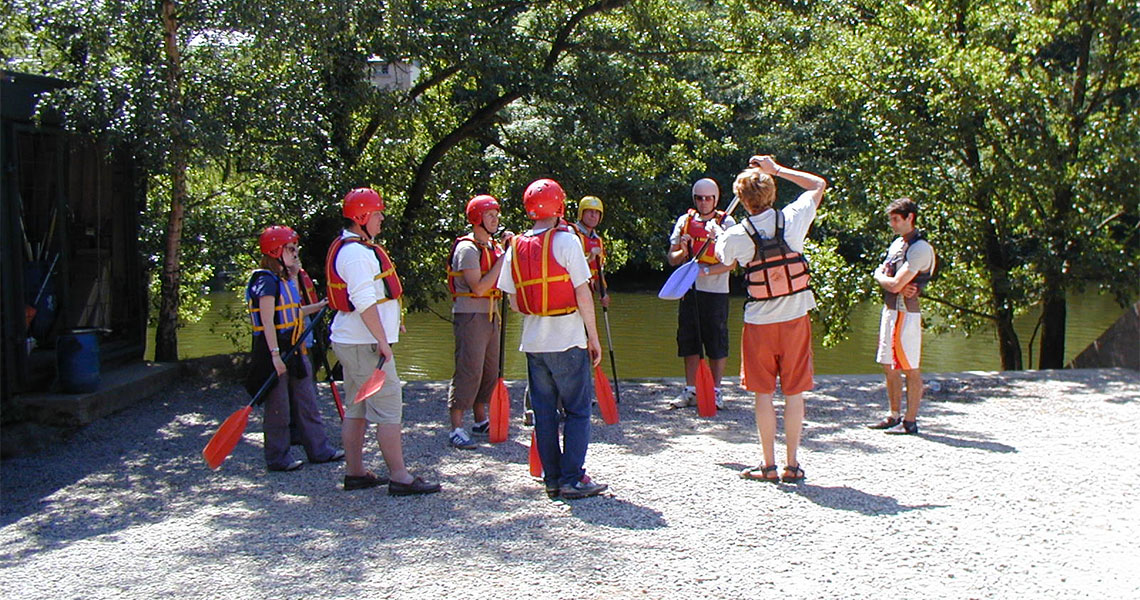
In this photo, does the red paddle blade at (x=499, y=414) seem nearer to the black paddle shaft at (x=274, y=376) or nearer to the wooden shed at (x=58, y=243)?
the black paddle shaft at (x=274, y=376)

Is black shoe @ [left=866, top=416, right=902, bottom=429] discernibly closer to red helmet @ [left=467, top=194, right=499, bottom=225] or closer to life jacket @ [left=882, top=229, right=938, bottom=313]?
life jacket @ [left=882, top=229, right=938, bottom=313]

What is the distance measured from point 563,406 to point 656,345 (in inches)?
530

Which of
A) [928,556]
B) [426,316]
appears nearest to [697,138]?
[928,556]

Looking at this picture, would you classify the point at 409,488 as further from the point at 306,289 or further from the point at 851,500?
the point at 851,500

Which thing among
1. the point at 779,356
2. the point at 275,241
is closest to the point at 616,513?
the point at 779,356

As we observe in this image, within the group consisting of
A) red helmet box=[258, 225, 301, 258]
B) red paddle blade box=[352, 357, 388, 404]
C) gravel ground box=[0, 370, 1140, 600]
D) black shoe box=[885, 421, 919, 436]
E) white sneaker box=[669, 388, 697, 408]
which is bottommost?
gravel ground box=[0, 370, 1140, 600]

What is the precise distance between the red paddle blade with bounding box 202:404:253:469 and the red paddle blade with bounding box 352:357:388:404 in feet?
3.18

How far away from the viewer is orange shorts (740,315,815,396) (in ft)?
17.3

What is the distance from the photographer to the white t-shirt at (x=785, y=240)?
17.2 feet

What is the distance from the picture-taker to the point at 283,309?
6.27 m

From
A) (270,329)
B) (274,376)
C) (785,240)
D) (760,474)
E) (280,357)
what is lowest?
(760,474)

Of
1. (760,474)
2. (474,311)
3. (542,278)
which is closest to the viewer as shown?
(542,278)

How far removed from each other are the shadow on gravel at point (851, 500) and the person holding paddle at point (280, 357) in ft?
9.53

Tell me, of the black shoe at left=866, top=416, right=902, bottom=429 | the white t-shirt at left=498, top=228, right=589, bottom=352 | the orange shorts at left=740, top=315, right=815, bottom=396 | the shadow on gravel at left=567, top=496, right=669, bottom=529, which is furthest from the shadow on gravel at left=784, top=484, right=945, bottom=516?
the black shoe at left=866, top=416, right=902, bottom=429
